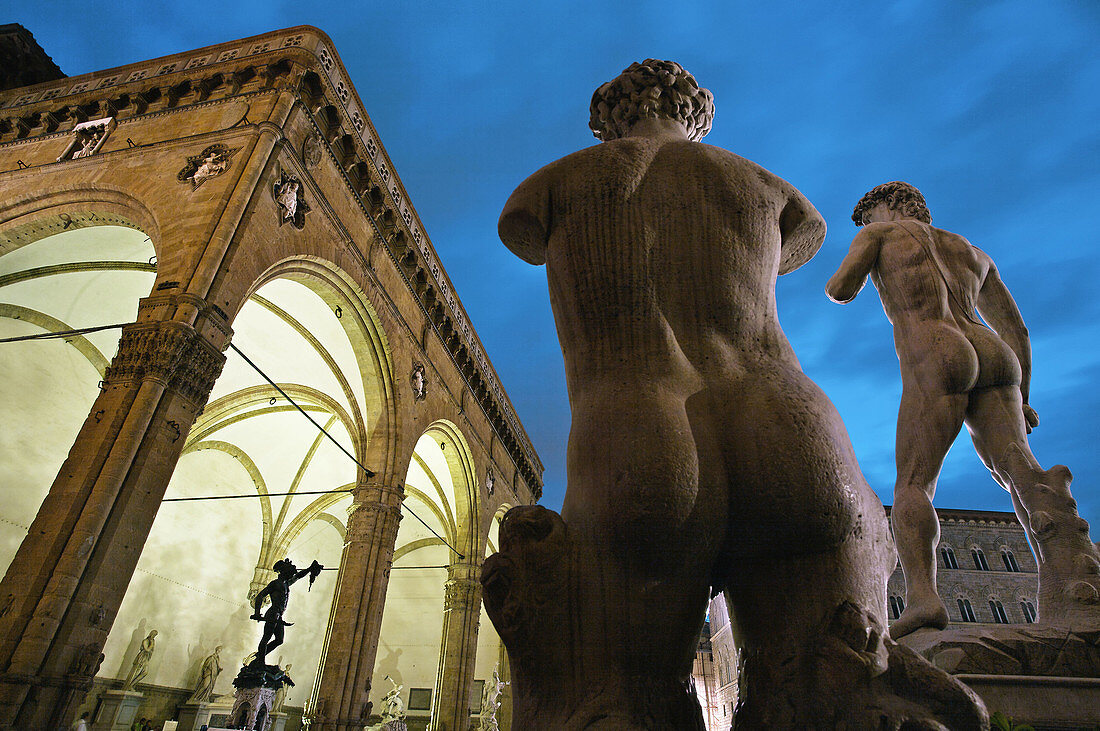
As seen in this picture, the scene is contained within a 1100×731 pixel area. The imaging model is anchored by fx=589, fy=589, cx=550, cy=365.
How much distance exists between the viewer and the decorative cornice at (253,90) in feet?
26.9

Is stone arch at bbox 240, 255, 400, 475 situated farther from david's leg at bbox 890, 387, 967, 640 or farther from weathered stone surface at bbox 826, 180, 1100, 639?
david's leg at bbox 890, 387, 967, 640

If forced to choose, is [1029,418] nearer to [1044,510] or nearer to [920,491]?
[1044,510]

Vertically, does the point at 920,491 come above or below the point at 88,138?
below

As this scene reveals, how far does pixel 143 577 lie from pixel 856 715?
1539cm

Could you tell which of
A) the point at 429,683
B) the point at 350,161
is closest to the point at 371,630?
the point at 350,161

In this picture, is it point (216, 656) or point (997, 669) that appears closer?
point (997, 669)

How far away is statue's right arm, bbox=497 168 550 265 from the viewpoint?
4.42 feet

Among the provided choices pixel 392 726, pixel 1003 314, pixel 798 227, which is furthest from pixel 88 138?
pixel 392 726

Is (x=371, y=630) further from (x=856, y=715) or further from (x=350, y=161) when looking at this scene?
(x=856, y=715)

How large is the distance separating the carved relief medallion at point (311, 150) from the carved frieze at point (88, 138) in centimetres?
283

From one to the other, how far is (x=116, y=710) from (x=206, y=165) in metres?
11.0

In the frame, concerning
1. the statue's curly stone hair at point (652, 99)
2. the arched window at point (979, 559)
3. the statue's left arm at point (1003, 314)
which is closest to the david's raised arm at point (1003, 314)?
the statue's left arm at point (1003, 314)

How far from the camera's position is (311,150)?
8211 millimetres

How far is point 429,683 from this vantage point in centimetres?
1762
